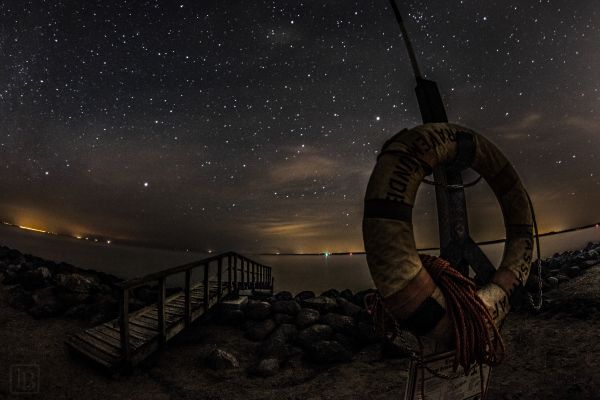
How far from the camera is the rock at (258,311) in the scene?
8.56m

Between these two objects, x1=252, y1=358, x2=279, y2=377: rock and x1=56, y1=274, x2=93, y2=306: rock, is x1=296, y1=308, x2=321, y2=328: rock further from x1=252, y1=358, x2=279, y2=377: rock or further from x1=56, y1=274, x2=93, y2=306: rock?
x1=56, y1=274, x2=93, y2=306: rock

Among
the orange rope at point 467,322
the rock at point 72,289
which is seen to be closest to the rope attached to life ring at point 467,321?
the orange rope at point 467,322

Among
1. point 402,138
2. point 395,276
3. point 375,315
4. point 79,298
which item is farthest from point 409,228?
point 79,298

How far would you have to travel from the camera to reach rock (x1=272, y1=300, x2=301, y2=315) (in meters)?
8.70

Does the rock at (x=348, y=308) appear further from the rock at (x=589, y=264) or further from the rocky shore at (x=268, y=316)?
the rock at (x=589, y=264)

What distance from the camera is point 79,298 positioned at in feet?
27.5

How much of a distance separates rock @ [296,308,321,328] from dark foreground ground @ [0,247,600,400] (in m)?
1.29

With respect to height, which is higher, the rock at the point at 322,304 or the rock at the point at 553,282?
the rock at the point at 553,282

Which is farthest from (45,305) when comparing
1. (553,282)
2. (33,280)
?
(553,282)

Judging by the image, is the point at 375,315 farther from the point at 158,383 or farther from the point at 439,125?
the point at 158,383

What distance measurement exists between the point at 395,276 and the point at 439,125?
4.92 ft

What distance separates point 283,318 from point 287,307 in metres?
0.40

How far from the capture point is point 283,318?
842cm

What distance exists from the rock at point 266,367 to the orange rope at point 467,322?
4.66 metres
